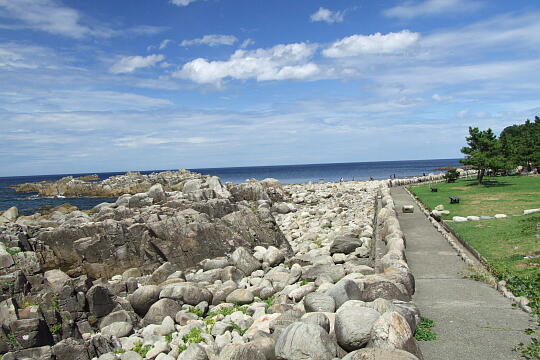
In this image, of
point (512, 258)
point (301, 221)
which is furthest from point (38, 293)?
point (301, 221)

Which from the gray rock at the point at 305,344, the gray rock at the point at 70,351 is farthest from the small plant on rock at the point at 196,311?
the gray rock at the point at 305,344

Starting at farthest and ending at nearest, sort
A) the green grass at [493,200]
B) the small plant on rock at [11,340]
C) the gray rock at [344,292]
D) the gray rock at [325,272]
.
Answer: the green grass at [493,200], the gray rock at [325,272], the small plant on rock at [11,340], the gray rock at [344,292]

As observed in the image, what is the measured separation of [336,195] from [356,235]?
2877 centimetres

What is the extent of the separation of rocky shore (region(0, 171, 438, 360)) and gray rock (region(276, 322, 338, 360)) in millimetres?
21

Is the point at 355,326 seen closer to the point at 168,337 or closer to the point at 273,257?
the point at 168,337

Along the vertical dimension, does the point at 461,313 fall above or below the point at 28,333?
above

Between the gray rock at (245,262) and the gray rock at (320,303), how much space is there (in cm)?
939

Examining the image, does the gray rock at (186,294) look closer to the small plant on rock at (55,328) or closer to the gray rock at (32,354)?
the small plant on rock at (55,328)

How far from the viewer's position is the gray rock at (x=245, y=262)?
20641 millimetres

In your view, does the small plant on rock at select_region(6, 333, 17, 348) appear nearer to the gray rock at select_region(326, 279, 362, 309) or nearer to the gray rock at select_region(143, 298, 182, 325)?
the gray rock at select_region(143, 298, 182, 325)

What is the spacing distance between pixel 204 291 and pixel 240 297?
58.9 inches

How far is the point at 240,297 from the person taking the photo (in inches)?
630

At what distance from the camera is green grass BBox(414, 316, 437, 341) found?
9430mm

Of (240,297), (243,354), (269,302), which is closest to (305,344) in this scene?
(243,354)
